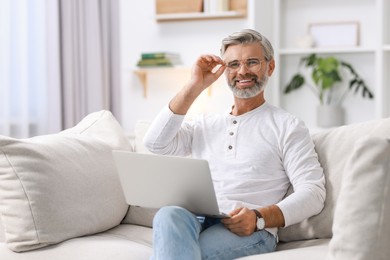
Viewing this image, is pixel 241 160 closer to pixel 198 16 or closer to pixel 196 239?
pixel 196 239

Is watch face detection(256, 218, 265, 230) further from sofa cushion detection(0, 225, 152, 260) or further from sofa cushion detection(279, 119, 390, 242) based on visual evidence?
sofa cushion detection(0, 225, 152, 260)

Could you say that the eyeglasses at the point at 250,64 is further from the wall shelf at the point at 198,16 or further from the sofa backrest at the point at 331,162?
the wall shelf at the point at 198,16

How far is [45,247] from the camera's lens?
220cm

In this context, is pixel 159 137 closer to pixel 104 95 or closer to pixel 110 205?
pixel 110 205

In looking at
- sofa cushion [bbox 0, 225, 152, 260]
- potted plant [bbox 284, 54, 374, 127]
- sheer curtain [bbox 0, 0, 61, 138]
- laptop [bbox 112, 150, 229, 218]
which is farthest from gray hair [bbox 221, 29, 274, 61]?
potted plant [bbox 284, 54, 374, 127]

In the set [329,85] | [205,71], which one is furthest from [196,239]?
[329,85]

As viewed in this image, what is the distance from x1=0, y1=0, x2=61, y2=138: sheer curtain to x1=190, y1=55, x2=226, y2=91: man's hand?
6.12 feet

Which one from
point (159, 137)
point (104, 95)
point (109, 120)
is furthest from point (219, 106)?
point (159, 137)

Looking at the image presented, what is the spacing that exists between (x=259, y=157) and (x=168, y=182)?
0.35 meters

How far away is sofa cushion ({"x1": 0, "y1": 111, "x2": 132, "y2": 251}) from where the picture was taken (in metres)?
2.19

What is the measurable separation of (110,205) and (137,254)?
0.30 meters

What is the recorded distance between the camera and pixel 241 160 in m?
2.33

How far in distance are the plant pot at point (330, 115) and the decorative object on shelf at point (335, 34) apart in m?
0.41

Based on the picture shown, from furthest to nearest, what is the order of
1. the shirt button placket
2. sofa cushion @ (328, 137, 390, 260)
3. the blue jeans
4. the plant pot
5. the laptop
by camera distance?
the plant pot, the shirt button placket, the laptop, the blue jeans, sofa cushion @ (328, 137, 390, 260)
